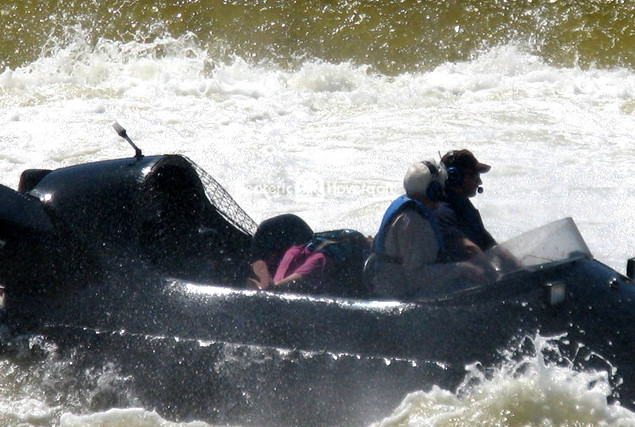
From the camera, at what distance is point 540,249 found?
4109 millimetres

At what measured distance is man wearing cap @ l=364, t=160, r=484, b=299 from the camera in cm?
407

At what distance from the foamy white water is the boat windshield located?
9.69 ft

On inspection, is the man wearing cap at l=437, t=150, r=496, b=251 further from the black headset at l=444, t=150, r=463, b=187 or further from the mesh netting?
the mesh netting

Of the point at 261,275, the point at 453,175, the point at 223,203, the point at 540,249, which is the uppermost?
the point at 453,175

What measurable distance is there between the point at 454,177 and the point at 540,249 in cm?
96

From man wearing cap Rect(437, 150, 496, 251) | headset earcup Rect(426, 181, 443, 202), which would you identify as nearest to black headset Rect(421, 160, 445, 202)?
headset earcup Rect(426, 181, 443, 202)

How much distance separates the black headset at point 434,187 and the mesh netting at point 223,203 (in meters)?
1.24

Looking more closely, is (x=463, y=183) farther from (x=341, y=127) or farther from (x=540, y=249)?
(x=341, y=127)

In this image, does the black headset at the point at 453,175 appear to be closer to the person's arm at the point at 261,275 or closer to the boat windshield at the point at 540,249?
the boat windshield at the point at 540,249

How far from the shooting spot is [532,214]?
796 centimetres

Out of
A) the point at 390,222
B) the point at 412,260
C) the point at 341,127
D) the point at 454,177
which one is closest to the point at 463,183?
the point at 454,177

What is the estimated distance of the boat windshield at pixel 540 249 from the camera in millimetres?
4055

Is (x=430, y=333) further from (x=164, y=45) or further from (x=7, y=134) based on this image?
(x=164, y=45)

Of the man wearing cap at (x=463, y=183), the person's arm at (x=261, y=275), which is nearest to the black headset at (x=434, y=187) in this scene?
the man wearing cap at (x=463, y=183)
